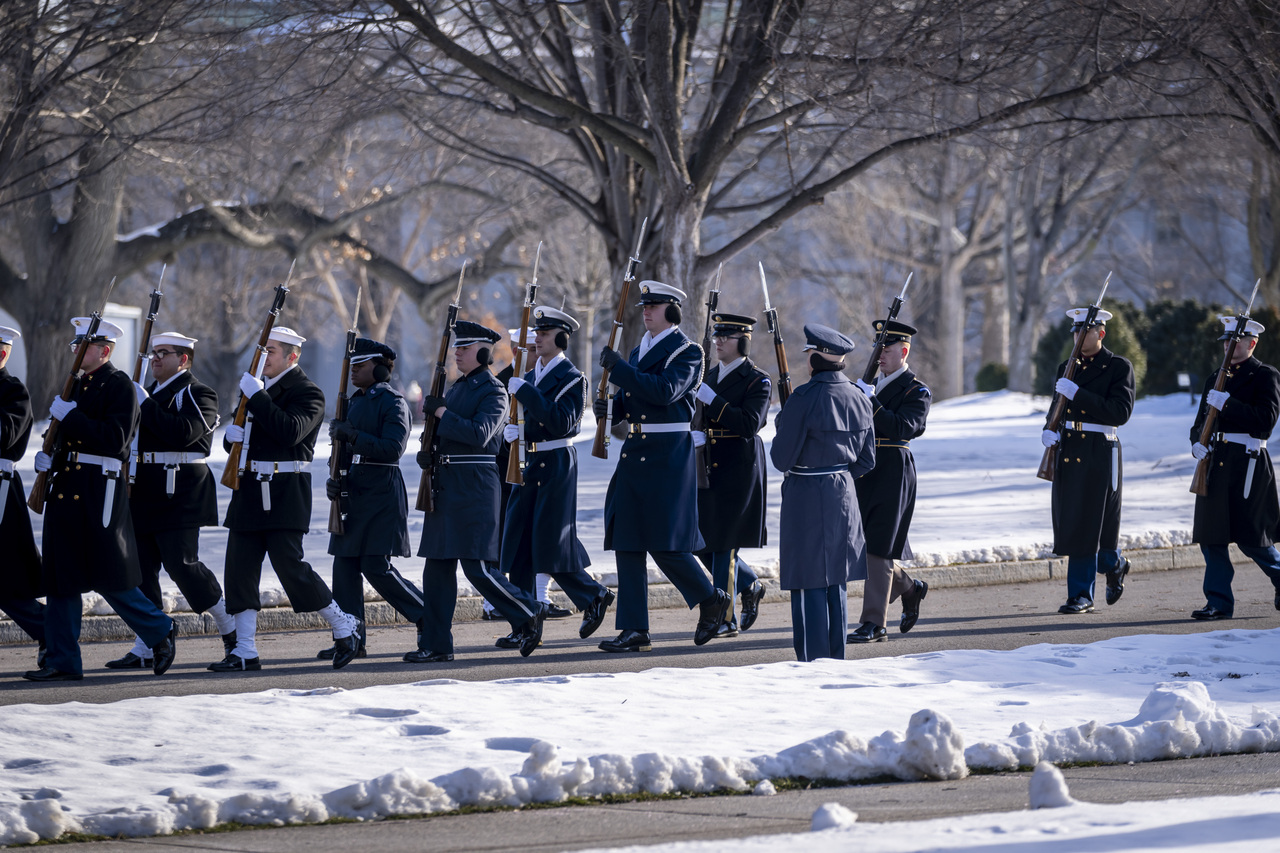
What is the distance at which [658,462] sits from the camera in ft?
31.3

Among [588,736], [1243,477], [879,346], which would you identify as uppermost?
[879,346]

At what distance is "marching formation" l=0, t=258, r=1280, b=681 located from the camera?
337 inches

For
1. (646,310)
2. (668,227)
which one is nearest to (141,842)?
(646,310)

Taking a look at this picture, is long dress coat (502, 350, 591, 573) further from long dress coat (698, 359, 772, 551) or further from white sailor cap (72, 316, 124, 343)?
white sailor cap (72, 316, 124, 343)

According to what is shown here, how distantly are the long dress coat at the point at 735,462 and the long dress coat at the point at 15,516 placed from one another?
3.97 m

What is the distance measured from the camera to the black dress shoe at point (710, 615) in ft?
31.3

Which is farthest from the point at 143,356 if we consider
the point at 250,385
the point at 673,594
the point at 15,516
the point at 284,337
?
Result: the point at 673,594

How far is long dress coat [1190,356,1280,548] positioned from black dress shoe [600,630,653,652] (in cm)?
389

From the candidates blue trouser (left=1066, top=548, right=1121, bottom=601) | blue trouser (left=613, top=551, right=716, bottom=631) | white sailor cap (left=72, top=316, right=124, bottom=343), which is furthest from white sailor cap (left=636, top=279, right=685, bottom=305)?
blue trouser (left=1066, top=548, right=1121, bottom=601)

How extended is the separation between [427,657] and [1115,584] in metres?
5.03

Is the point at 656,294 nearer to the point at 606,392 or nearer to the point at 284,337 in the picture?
the point at 606,392

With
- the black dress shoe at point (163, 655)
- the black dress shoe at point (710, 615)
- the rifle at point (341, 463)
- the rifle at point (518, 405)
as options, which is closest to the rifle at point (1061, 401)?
the black dress shoe at point (710, 615)

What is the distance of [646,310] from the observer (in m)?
9.48

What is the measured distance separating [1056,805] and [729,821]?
1.06m
